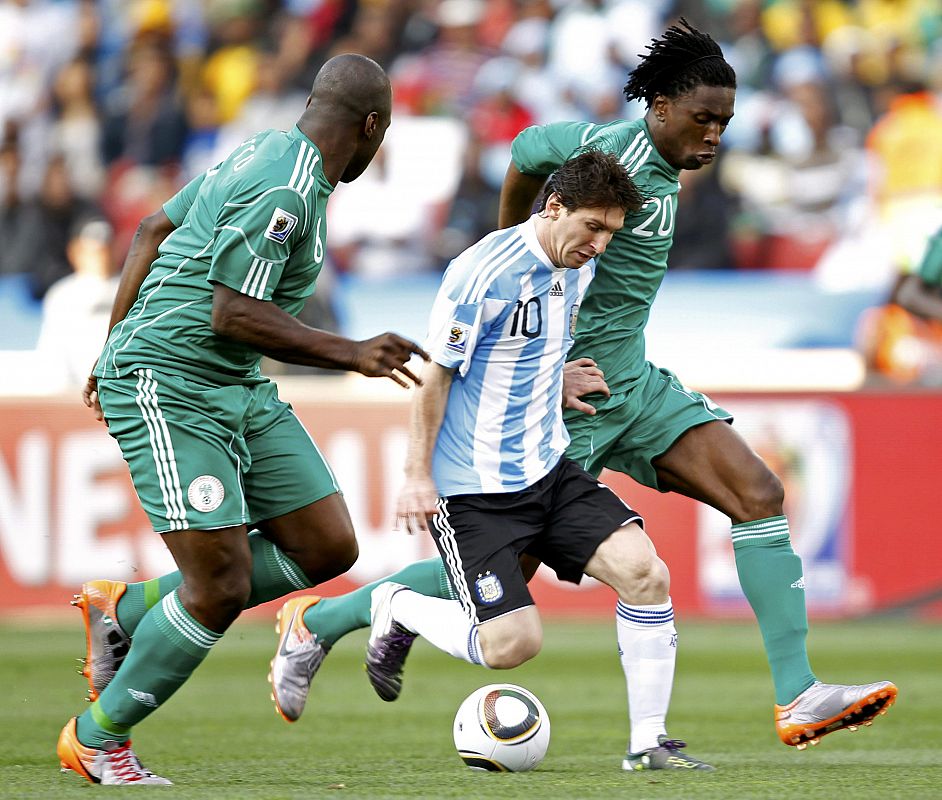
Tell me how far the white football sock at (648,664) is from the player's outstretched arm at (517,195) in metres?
1.62

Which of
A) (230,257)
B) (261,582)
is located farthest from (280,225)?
(261,582)

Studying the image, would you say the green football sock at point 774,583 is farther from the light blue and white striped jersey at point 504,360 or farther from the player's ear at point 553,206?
the player's ear at point 553,206

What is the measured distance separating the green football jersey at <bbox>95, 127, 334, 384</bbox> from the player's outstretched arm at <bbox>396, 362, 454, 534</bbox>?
520 millimetres

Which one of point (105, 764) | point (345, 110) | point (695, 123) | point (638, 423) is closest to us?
point (105, 764)

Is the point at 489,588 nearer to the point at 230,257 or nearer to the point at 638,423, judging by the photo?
the point at 638,423

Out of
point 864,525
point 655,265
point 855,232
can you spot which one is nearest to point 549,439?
point 655,265

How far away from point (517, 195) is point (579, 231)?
92 centimetres

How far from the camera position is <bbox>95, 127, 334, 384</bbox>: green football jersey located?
4734 mm

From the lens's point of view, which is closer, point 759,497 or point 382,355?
point 382,355

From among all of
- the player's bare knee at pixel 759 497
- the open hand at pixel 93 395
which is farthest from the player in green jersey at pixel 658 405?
the open hand at pixel 93 395

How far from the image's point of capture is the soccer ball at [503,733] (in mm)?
5148

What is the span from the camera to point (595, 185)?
494cm

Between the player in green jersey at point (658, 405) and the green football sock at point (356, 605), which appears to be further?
the green football sock at point (356, 605)

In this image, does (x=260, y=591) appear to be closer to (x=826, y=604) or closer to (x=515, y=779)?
(x=515, y=779)
